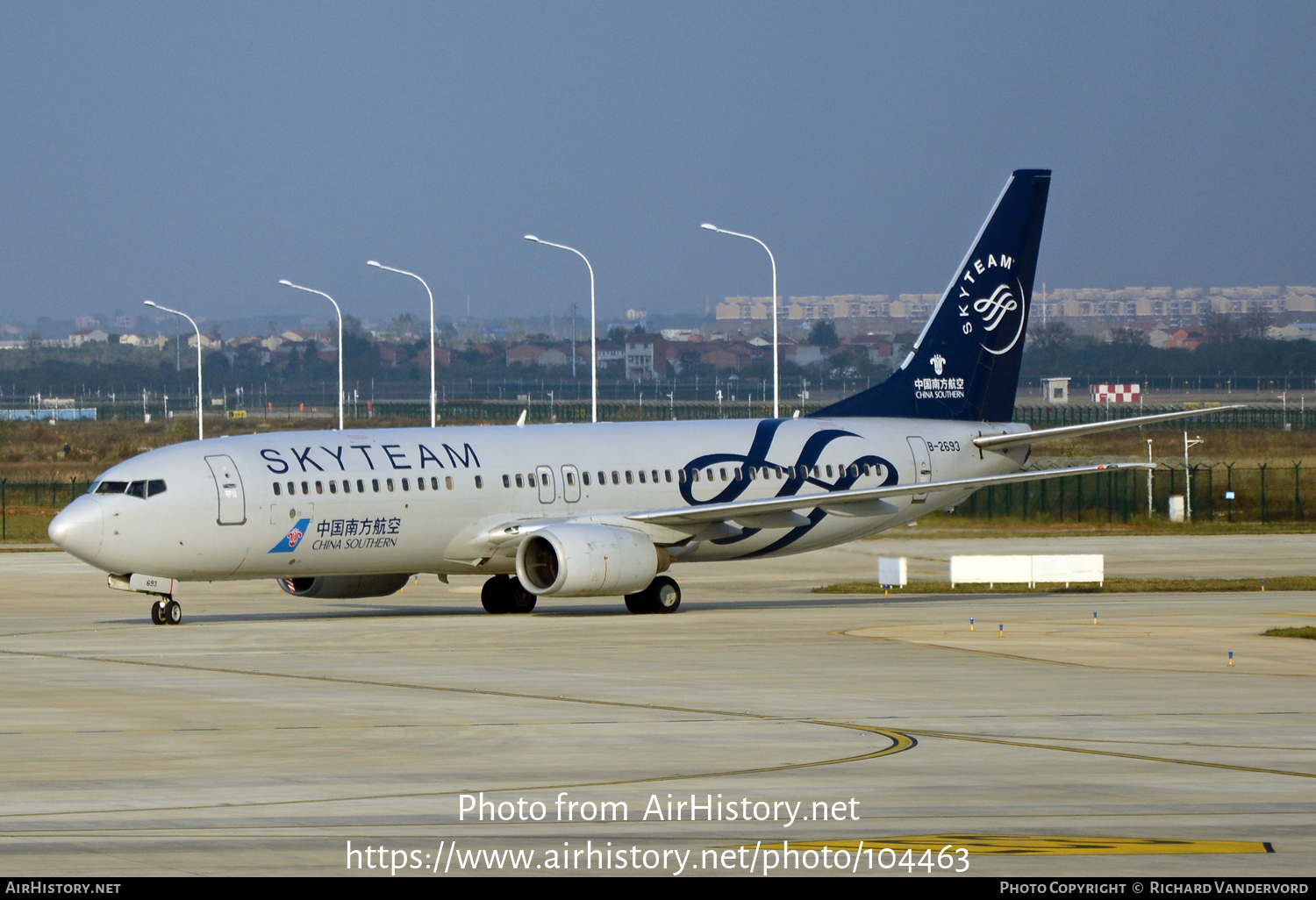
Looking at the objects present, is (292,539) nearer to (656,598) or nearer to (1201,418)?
(656,598)

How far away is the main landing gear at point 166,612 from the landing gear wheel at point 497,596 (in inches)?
253

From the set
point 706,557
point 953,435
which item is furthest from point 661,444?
point 953,435

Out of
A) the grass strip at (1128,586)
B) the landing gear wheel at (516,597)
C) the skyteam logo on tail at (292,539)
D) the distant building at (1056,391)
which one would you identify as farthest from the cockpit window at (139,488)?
the distant building at (1056,391)

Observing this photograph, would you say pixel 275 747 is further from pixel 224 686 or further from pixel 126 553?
pixel 126 553

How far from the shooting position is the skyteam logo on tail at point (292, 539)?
3569cm

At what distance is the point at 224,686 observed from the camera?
82.3ft

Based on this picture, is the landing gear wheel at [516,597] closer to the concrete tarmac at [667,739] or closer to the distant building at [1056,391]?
the concrete tarmac at [667,739]

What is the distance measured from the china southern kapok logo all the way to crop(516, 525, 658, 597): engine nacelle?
11.6m

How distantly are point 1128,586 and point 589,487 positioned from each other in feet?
45.0

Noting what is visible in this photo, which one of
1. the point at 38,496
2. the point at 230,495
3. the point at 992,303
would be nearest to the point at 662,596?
the point at 230,495

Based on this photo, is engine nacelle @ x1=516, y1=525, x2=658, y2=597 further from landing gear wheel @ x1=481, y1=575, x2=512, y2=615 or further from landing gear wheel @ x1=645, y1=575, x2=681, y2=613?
landing gear wheel @ x1=481, y1=575, x2=512, y2=615

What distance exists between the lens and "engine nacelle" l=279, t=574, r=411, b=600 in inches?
1529

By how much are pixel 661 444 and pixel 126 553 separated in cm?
1184
